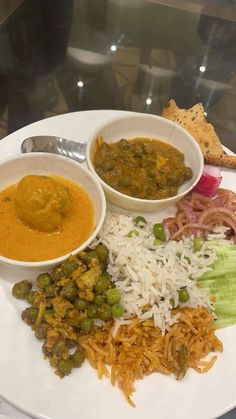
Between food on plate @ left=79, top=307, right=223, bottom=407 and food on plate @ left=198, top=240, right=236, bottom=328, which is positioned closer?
food on plate @ left=79, top=307, right=223, bottom=407

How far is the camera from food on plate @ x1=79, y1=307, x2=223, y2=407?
227 cm

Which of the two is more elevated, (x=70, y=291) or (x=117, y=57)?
(x=117, y=57)

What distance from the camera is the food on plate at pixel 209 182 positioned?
2.99 metres

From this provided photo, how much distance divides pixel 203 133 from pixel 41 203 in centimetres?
152

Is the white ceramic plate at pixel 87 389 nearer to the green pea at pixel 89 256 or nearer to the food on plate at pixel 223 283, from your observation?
the food on plate at pixel 223 283

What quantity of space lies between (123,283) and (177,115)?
1.56 metres

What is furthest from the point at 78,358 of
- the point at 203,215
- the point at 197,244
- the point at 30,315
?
the point at 203,215

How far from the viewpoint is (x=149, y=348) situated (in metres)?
2.36

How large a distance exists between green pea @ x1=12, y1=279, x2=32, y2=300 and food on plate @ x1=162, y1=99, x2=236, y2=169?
1624mm

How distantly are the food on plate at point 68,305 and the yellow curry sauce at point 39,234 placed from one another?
6.0 inches

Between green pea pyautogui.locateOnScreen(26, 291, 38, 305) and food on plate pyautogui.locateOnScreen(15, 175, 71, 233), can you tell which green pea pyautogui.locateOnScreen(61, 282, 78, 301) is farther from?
food on plate pyautogui.locateOnScreen(15, 175, 71, 233)

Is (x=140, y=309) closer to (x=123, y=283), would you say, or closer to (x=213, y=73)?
(x=123, y=283)

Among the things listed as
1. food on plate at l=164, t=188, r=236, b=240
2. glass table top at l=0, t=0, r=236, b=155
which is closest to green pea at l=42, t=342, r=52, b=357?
food on plate at l=164, t=188, r=236, b=240

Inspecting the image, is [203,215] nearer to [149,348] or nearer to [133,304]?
[133,304]
